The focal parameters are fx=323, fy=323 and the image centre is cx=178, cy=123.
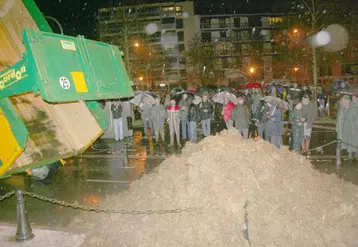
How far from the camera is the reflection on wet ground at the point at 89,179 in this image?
7.12 meters

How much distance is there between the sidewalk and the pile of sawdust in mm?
252

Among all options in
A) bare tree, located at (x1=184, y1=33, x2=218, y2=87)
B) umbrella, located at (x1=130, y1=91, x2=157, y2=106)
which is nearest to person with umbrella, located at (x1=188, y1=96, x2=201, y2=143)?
umbrella, located at (x1=130, y1=91, x2=157, y2=106)

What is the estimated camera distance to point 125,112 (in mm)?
16125

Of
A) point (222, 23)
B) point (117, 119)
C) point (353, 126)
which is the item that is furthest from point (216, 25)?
point (353, 126)

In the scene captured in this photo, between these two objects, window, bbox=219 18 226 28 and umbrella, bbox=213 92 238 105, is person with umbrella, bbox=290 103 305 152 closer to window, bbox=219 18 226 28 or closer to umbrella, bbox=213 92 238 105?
umbrella, bbox=213 92 238 105

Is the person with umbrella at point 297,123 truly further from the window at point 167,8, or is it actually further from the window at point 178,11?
the window at point 167,8

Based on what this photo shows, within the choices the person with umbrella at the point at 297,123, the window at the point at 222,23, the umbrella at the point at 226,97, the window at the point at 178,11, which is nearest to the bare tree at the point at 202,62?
the window at the point at 222,23

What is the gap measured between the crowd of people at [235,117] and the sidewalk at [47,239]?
5.13 meters

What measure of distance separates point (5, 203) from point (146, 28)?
60990mm

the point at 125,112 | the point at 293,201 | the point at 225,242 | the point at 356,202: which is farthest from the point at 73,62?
the point at 125,112

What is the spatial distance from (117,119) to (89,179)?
18.9 ft

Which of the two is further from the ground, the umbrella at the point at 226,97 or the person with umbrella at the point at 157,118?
the umbrella at the point at 226,97

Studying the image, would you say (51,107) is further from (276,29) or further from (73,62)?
(276,29)

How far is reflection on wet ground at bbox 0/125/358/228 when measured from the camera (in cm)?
712
